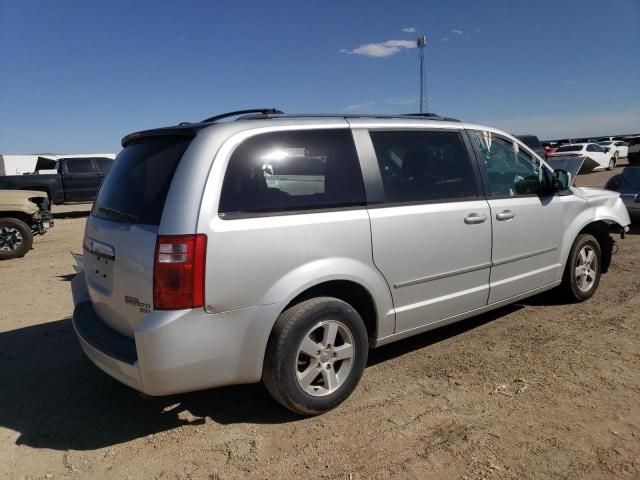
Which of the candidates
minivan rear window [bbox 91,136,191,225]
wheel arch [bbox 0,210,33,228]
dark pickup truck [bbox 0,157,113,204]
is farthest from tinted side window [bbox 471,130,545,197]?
dark pickup truck [bbox 0,157,113,204]

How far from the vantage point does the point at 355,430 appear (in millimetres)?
3018

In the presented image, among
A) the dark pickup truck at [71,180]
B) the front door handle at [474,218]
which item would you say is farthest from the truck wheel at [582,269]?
the dark pickup truck at [71,180]

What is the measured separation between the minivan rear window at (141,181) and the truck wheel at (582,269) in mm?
3927

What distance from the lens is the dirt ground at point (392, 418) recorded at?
269 centimetres

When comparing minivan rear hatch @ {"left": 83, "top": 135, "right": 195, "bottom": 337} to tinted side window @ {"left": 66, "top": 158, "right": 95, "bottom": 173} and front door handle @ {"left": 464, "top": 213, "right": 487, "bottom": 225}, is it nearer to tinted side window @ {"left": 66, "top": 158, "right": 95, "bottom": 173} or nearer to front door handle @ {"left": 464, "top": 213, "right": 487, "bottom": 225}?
front door handle @ {"left": 464, "top": 213, "right": 487, "bottom": 225}

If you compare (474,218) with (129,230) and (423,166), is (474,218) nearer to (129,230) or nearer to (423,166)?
(423,166)

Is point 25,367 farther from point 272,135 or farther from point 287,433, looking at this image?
point 272,135

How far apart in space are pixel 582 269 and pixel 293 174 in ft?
11.6

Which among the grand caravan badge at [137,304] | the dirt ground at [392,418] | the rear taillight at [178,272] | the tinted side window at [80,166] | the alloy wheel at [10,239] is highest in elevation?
the tinted side window at [80,166]

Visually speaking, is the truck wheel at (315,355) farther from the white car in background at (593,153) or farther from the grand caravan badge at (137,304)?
the white car in background at (593,153)

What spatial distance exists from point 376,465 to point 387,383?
38.3 inches

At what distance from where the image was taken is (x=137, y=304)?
2779 millimetres

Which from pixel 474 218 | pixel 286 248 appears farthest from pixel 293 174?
pixel 474 218

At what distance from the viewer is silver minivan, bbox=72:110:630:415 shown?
2.70m
